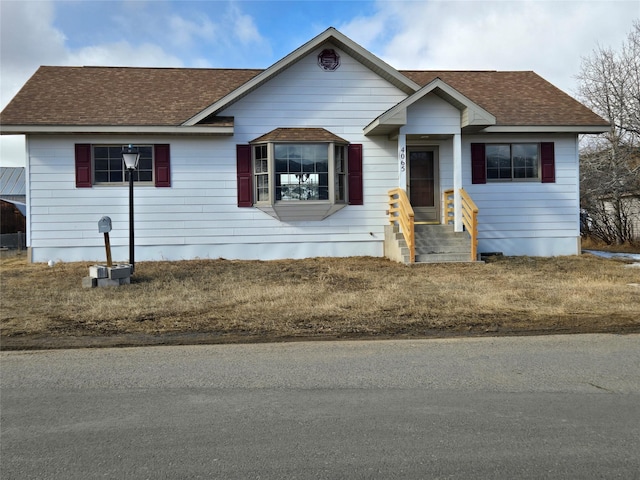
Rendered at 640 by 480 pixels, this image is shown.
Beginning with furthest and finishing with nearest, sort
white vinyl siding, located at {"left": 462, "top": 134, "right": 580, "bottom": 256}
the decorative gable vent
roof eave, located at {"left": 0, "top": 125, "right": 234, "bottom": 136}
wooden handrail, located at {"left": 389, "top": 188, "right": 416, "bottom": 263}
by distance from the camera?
white vinyl siding, located at {"left": 462, "top": 134, "right": 580, "bottom": 256} → the decorative gable vent → roof eave, located at {"left": 0, "top": 125, "right": 234, "bottom": 136} → wooden handrail, located at {"left": 389, "top": 188, "right": 416, "bottom": 263}

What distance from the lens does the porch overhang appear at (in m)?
14.5

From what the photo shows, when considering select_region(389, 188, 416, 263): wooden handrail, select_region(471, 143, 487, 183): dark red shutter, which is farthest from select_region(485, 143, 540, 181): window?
select_region(389, 188, 416, 263): wooden handrail

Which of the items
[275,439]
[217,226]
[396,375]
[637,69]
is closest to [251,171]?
[217,226]

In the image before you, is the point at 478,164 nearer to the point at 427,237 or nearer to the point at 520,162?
the point at 520,162

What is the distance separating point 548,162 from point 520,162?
0.79 m

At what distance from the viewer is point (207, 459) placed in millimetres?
3896

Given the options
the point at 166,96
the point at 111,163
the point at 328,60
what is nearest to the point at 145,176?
the point at 111,163

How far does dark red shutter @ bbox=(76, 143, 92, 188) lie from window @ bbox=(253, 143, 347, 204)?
4388 millimetres

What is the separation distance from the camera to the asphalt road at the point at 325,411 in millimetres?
3807

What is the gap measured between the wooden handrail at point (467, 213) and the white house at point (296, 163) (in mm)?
72

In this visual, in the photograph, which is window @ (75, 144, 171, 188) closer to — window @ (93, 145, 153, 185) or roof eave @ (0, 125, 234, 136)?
window @ (93, 145, 153, 185)

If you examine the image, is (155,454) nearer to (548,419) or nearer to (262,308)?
(548,419)

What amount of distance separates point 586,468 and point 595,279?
957 centimetres

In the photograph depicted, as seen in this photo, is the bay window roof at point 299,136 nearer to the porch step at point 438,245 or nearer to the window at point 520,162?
the porch step at point 438,245
